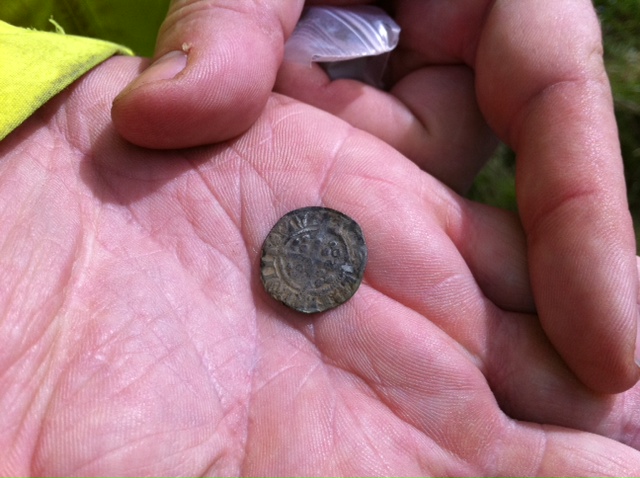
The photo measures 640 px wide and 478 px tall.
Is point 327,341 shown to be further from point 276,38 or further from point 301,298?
point 276,38

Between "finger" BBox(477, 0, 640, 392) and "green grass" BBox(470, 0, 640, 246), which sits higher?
"finger" BBox(477, 0, 640, 392)

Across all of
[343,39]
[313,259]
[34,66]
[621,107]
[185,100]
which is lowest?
[621,107]

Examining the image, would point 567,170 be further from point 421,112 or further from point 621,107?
point 621,107

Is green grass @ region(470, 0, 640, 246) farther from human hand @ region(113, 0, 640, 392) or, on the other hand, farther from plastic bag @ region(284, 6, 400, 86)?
plastic bag @ region(284, 6, 400, 86)

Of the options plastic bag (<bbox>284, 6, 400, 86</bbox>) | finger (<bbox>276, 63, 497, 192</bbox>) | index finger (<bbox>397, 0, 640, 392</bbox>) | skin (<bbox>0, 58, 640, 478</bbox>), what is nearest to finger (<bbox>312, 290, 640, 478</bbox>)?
skin (<bbox>0, 58, 640, 478</bbox>)

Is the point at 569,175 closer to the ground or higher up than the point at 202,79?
closer to the ground

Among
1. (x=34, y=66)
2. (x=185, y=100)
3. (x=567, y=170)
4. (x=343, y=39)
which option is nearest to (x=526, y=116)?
(x=567, y=170)

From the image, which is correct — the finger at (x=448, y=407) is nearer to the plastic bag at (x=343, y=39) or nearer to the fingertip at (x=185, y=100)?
the fingertip at (x=185, y=100)
